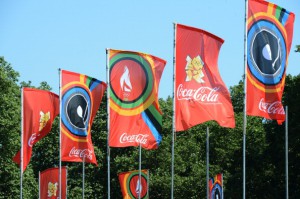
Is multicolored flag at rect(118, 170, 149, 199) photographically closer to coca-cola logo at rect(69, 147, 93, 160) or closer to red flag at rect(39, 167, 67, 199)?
red flag at rect(39, 167, 67, 199)

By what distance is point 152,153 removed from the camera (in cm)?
8219

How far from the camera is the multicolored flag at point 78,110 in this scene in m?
41.8

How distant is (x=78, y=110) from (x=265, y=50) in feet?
36.2

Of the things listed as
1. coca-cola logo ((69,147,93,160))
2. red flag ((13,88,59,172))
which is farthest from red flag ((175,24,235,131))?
red flag ((13,88,59,172))

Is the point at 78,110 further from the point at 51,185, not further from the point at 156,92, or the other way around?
the point at 51,185

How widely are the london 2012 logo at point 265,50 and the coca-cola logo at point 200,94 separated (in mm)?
1253

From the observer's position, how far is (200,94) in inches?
1314

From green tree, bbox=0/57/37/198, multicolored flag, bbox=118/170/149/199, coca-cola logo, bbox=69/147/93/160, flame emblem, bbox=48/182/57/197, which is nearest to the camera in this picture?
coca-cola logo, bbox=69/147/93/160

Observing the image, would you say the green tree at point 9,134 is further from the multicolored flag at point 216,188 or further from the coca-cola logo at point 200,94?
the coca-cola logo at point 200,94

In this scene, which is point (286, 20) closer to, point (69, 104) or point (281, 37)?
point (281, 37)

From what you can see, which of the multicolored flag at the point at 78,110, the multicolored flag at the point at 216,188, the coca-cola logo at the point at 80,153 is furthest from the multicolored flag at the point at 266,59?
the multicolored flag at the point at 216,188

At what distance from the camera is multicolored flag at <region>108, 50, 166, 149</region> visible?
3631 cm

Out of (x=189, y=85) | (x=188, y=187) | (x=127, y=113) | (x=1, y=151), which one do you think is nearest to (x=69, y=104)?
(x=127, y=113)

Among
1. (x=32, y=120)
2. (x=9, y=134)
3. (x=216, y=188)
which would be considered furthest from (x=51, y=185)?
(x=9, y=134)
